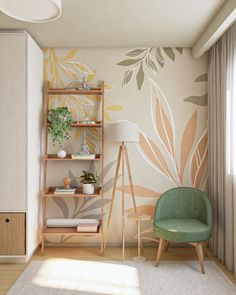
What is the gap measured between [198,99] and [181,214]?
1.52m

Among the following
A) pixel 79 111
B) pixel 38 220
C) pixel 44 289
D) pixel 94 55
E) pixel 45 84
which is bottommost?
pixel 44 289

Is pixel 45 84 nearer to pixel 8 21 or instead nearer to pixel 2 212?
pixel 8 21

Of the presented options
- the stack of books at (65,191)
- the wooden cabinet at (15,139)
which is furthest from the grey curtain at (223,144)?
the wooden cabinet at (15,139)

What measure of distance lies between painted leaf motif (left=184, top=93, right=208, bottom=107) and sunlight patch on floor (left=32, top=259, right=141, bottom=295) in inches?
88.2

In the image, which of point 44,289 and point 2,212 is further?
point 2,212

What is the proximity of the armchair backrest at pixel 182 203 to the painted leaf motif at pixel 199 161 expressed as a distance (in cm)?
32

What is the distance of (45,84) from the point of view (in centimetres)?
440

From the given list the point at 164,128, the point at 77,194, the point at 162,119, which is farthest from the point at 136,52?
the point at 77,194

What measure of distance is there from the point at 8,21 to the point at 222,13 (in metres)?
2.17

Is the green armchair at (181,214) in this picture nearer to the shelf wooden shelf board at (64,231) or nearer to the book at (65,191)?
the shelf wooden shelf board at (64,231)

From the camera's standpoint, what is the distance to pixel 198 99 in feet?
14.4

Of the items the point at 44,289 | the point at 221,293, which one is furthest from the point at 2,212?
the point at 221,293

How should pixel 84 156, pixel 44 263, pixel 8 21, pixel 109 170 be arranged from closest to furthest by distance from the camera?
pixel 8 21 → pixel 44 263 → pixel 84 156 → pixel 109 170

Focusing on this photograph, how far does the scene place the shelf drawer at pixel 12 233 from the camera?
12.0ft
